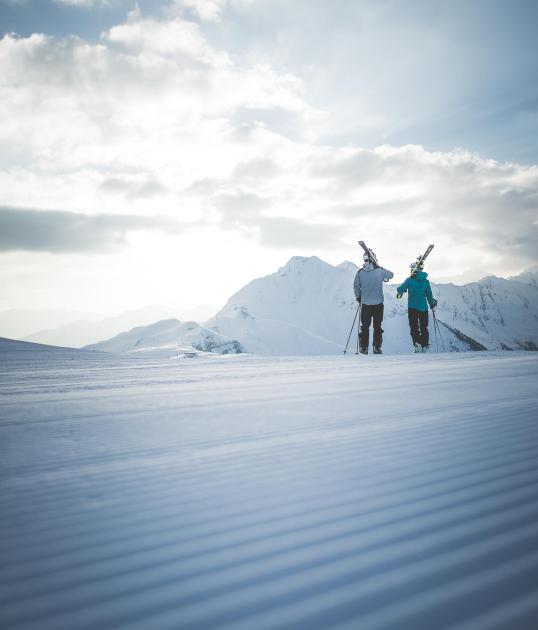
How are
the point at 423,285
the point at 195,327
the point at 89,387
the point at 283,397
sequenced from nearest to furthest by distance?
the point at 283,397 → the point at 89,387 → the point at 423,285 → the point at 195,327

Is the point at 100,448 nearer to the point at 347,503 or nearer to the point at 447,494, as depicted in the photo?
the point at 347,503

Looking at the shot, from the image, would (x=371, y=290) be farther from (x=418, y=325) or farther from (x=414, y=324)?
(x=418, y=325)

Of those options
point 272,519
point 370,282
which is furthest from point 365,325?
point 272,519

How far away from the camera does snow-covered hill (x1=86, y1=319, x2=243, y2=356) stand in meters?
79.9

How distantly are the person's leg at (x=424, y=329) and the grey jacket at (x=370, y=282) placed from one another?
3.82ft

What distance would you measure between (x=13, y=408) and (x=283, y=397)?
6.41 feet

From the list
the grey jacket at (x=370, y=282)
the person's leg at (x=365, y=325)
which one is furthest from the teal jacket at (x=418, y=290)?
the person's leg at (x=365, y=325)

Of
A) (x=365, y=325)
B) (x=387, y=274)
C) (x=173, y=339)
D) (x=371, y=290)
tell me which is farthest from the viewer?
(x=173, y=339)

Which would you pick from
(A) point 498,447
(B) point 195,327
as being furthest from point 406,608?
(B) point 195,327

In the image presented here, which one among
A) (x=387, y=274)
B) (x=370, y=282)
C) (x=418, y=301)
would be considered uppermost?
(x=387, y=274)

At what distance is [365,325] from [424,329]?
1.46 m

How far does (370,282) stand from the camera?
9.13 m

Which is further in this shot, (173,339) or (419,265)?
(173,339)

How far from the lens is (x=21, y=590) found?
0.89 meters
